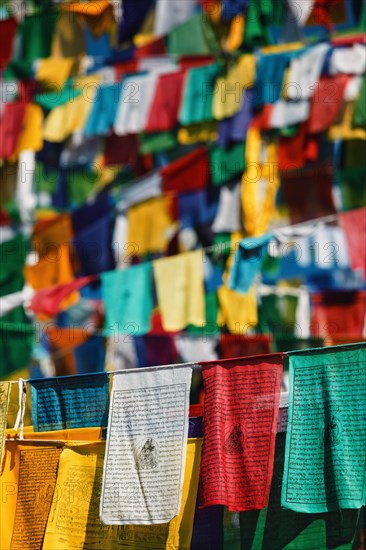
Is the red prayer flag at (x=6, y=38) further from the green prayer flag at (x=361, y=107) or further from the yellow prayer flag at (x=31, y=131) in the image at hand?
the green prayer flag at (x=361, y=107)

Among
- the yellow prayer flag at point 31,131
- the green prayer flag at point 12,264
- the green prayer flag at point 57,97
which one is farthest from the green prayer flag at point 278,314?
the yellow prayer flag at point 31,131

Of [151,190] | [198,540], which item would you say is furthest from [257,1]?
[198,540]

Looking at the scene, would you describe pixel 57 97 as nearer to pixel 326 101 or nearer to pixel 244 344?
pixel 326 101

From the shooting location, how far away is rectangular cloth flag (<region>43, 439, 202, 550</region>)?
18.1 ft

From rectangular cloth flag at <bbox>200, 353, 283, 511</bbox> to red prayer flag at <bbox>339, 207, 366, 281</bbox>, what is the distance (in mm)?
2720

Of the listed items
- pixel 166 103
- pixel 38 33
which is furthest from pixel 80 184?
pixel 38 33

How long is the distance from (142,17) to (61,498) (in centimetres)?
629

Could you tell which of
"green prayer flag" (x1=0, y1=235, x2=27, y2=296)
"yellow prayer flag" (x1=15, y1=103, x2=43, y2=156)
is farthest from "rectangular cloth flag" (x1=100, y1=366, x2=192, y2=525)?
"yellow prayer flag" (x1=15, y1=103, x2=43, y2=156)

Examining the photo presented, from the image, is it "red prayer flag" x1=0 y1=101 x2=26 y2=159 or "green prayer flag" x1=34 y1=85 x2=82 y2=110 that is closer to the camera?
"green prayer flag" x1=34 y1=85 x2=82 y2=110

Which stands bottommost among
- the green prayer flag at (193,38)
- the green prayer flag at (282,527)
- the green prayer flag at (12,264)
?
the green prayer flag at (282,527)

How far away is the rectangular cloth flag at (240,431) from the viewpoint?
5.35m

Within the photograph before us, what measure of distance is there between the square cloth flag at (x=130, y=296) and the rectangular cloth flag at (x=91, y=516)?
309 centimetres

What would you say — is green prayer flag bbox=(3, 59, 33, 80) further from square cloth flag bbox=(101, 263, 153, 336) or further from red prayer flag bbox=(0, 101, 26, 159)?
square cloth flag bbox=(101, 263, 153, 336)

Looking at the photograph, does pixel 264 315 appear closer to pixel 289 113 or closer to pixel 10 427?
pixel 289 113
